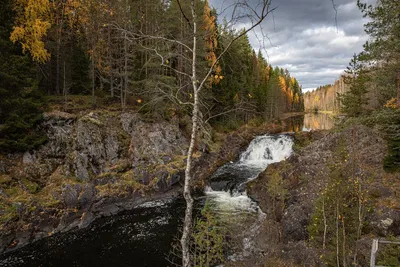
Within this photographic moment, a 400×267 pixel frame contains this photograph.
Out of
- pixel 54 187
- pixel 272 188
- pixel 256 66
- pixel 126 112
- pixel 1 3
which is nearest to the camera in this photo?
pixel 272 188

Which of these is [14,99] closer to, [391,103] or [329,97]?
[391,103]

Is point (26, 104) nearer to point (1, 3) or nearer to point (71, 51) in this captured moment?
point (1, 3)

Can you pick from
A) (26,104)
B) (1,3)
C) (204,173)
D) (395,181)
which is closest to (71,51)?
(1,3)

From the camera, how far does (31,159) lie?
18.6 metres

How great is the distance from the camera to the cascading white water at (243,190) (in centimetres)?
1515

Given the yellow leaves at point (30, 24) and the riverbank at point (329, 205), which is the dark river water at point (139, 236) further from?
the yellow leaves at point (30, 24)

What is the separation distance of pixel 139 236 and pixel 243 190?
960cm

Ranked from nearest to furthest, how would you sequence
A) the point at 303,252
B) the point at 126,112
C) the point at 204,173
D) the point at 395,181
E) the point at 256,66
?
the point at 303,252, the point at 395,181, the point at 204,173, the point at 126,112, the point at 256,66

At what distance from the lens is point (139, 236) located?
1521 cm

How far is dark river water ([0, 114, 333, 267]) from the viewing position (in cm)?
1288

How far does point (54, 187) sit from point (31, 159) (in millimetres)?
3330

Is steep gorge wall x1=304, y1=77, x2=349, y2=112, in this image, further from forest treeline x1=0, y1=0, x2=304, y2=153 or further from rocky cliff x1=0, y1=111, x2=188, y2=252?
rocky cliff x1=0, y1=111, x2=188, y2=252

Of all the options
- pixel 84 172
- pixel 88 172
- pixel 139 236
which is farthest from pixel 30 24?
pixel 139 236

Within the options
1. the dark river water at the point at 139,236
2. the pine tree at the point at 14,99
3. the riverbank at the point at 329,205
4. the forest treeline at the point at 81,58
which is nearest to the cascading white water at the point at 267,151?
the forest treeline at the point at 81,58
